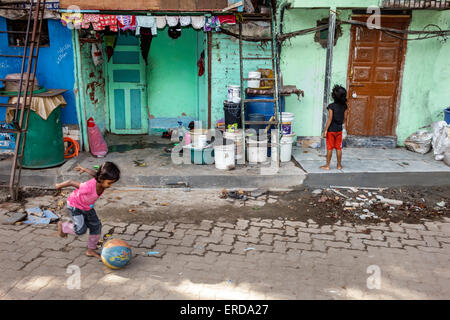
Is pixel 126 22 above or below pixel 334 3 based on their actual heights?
below

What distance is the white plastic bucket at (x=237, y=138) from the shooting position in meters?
8.11

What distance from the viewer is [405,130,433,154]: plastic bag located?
9.10 meters

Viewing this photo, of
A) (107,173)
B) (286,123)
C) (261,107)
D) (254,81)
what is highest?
(254,81)

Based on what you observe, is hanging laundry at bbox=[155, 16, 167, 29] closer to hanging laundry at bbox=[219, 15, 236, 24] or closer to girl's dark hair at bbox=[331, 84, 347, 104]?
hanging laundry at bbox=[219, 15, 236, 24]

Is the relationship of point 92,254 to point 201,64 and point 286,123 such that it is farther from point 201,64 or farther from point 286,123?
point 201,64

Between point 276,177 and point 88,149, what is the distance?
4.18 metres

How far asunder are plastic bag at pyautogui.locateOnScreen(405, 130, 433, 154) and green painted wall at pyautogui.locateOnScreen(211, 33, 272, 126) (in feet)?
12.0

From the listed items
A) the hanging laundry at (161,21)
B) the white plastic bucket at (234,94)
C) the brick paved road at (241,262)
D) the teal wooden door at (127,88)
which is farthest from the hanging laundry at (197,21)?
the brick paved road at (241,262)

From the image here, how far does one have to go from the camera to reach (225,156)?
7.84 metres

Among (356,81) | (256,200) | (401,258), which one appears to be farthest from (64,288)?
(356,81)

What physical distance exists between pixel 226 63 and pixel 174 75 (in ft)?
5.35

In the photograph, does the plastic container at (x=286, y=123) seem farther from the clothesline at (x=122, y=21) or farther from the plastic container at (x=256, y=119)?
the clothesline at (x=122, y=21)

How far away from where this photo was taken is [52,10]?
783 centimetres

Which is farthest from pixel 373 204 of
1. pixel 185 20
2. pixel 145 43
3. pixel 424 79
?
pixel 145 43
